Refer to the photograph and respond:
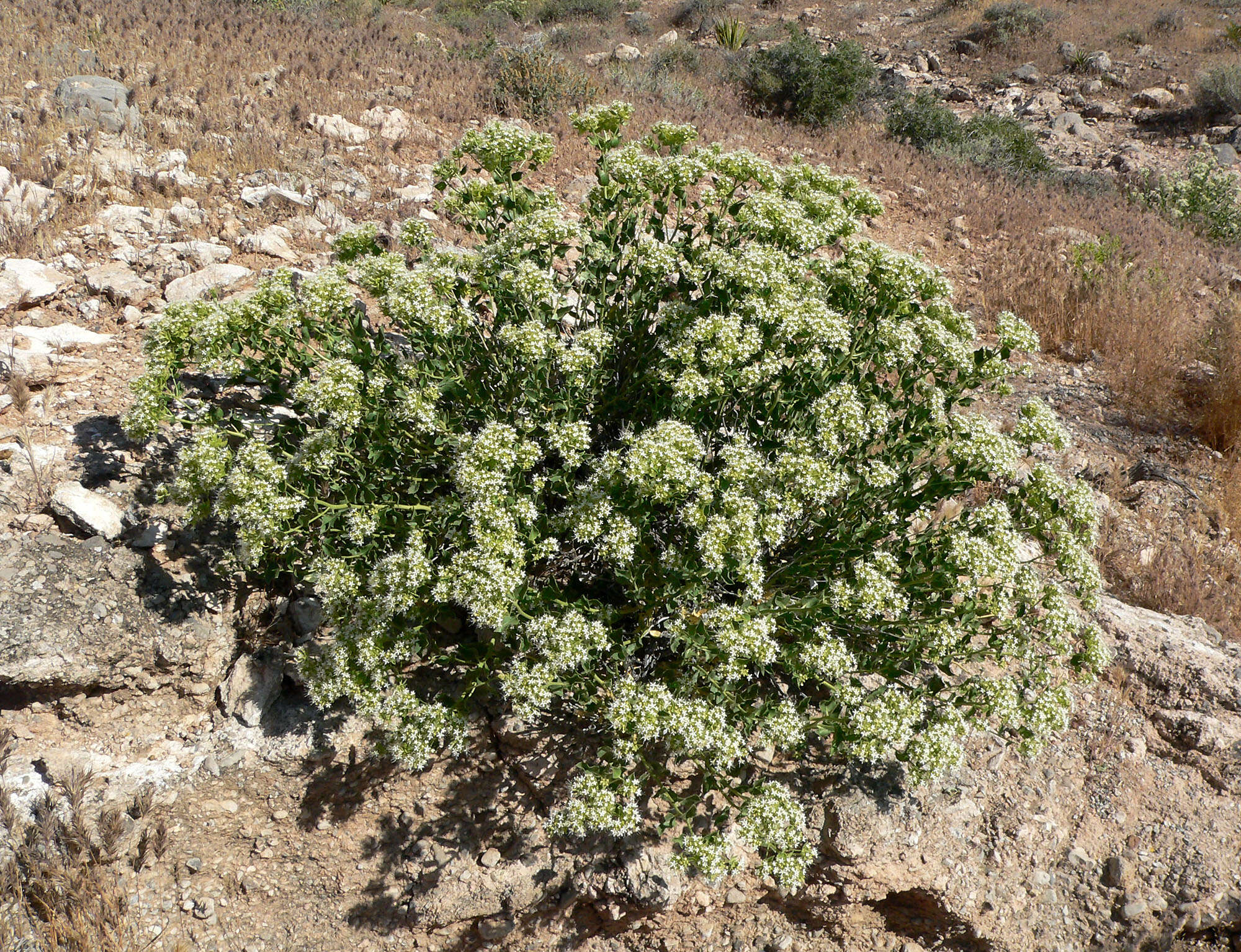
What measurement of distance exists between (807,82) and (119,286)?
42.1 feet

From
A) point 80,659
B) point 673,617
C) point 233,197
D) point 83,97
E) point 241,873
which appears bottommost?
point 241,873

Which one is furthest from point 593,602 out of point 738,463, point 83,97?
point 83,97

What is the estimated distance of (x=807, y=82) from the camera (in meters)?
14.6

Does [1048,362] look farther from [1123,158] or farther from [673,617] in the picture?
[1123,158]

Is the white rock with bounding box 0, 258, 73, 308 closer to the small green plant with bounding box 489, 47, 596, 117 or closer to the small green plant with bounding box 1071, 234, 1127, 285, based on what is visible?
the small green plant with bounding box 489, 47, 596, 117

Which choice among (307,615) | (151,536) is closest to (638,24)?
(151,536)

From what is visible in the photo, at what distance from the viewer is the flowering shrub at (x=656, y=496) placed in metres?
3.50

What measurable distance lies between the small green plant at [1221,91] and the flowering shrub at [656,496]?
2067cm

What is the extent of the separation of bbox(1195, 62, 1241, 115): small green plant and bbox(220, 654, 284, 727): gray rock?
24288 mm

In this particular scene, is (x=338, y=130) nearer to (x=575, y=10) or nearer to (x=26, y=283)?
(x=26, y=283)

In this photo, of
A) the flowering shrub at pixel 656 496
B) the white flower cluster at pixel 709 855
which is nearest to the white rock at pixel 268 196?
the flowering shrub at pixel 656 496

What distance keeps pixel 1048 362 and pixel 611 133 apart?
19.9 feet

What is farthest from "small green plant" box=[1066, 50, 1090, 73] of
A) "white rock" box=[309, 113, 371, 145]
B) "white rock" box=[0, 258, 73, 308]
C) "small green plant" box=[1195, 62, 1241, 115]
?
"white rock" box=[0, 258, 73, 308]

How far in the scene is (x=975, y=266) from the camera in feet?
33.0
